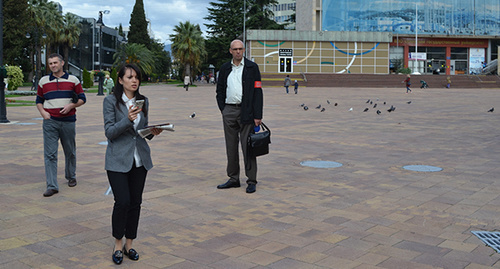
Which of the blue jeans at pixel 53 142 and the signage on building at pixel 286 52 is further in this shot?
the signage on building at pixel 286 52

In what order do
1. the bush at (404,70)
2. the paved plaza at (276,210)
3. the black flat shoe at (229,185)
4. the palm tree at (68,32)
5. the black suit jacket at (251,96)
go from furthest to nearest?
1. the palm tree at (68,32)
2. the bush at (404,70)
3. the black flat shoe at (229,185)
4. the black suit jacket at (251,96)
5. the paved plaza at (276,210)

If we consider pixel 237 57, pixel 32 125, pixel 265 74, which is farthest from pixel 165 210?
pixel 265 74

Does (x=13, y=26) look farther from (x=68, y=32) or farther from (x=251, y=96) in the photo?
(x=251, y=96)

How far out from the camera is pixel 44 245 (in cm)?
471

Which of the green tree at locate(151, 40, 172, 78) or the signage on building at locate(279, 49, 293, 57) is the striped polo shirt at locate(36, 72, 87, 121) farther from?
the green tree at locate(151, 40, 172, 78)

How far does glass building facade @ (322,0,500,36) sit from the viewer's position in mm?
75812

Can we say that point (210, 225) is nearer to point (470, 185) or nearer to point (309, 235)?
point (309, 235)

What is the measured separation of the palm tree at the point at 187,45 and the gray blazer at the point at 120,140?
64.1 meters

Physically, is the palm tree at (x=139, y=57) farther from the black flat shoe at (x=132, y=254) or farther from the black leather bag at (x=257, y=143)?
the black flat shoe at (x=132, y=254)

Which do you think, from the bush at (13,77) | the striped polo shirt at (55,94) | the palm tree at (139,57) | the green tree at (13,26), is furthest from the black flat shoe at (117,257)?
the palm tree at (139,57)

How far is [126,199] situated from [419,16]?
77188 mm

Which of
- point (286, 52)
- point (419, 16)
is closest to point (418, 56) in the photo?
point (419, 16)

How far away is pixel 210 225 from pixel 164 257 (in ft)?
3.23

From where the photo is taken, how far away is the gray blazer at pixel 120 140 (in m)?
4.23
